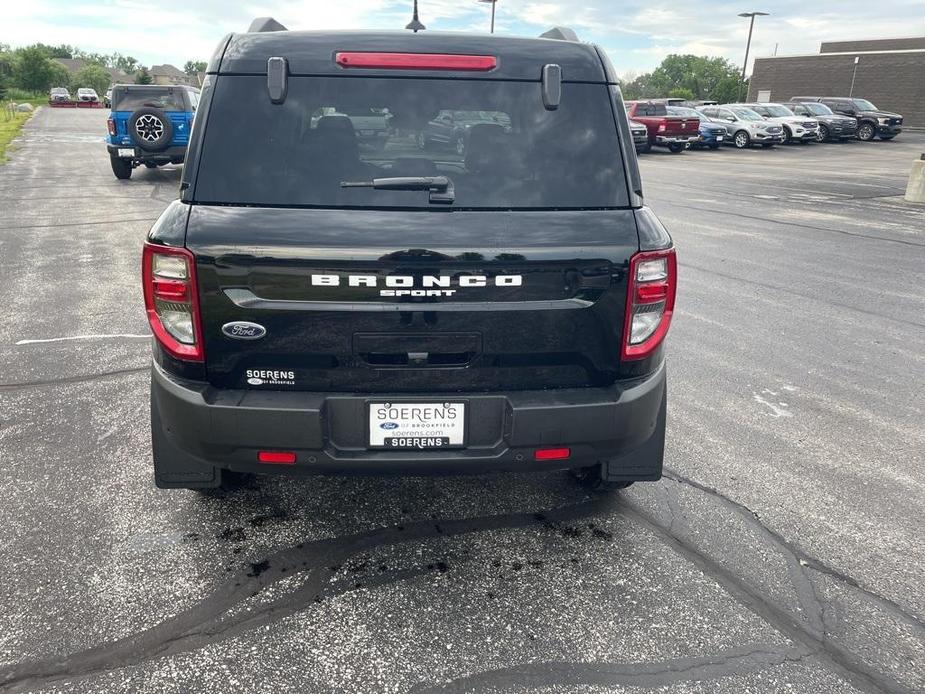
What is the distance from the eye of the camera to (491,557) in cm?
318

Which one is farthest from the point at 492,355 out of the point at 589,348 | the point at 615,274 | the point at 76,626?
the point at 76,626

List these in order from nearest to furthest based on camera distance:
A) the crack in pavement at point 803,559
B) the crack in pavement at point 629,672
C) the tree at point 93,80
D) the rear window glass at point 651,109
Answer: the crack in pavement at point 629,672 < the crack in pavement at point 803,559 < the rear window glass at point 651,109 < the tree at point 93,80

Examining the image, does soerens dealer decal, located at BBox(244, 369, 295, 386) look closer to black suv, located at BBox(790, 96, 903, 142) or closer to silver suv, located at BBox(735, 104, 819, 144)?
silver suv, located at BBox(735, 104, 819, 144)

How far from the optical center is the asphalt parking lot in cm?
255

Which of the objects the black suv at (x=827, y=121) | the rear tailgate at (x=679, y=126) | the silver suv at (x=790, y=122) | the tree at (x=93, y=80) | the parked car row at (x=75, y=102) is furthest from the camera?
the tree at (x=93, y=80)

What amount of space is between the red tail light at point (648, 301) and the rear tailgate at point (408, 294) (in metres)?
0.05

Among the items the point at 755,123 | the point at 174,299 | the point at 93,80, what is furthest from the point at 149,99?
the point at 93,80

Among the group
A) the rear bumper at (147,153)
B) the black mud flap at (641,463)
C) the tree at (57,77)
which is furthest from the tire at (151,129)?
the tree at (57,77)

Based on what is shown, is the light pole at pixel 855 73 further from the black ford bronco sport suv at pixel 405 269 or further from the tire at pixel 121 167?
the black ford bronco sport suv at pixel 405 269

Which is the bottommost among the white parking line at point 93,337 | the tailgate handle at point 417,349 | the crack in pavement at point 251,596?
the white parking line at point 93,337

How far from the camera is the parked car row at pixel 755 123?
28.6m

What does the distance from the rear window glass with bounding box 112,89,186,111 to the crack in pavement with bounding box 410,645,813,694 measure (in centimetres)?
1681

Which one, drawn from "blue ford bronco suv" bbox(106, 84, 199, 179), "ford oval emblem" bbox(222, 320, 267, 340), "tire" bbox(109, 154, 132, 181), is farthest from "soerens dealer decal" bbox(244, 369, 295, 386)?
"tire" bbox(109, 154, 132, 181)

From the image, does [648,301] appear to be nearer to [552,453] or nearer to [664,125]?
[552,453]
